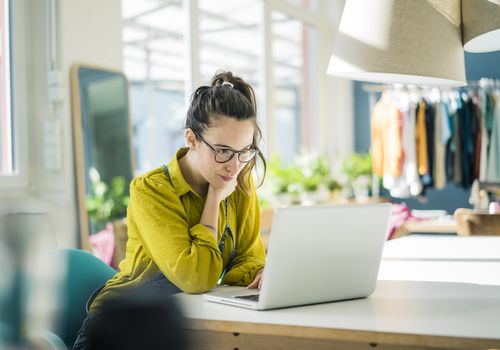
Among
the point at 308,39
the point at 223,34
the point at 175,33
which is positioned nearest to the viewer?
the point at 175,33

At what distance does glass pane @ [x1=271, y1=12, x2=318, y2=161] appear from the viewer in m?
7.04

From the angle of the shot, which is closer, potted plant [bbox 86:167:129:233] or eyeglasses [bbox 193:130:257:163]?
eyeglasses [bbox 193:130:257:163]

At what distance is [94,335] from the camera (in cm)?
33

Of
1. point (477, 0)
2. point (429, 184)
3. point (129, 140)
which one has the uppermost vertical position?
point (477, 0)

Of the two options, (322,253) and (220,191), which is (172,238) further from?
(322,253)

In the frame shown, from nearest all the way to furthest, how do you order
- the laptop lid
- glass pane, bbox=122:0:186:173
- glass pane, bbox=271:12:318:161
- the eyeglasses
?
1. the laptop lid
2. the eyeglasses
3. glass pane, bbox=122:0:186:173
4. glass pane, bbox=271:12:318:161

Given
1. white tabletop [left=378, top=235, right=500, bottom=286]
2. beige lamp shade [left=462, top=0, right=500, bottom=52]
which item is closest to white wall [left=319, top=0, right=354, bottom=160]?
white tabletop [left=378, top=235, right=500, bottom=286]

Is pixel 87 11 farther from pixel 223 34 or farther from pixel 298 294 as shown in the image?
pixel 298 294

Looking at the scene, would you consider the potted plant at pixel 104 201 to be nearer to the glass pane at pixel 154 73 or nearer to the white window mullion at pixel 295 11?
the glass pane at pixel 154 73

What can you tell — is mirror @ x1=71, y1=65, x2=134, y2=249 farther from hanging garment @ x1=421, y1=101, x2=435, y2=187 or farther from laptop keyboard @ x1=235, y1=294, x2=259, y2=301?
hanging garment @ x1=421, y1=101, x2=435, y2=187

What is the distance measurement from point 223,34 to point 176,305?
19.2ft

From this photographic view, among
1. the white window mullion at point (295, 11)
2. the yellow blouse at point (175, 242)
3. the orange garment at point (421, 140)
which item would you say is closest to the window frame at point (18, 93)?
the yellow blouse at point (175, 242)

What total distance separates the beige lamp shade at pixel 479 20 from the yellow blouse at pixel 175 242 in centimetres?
81

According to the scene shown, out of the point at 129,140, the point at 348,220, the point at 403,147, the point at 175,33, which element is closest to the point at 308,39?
the point at 403,147
